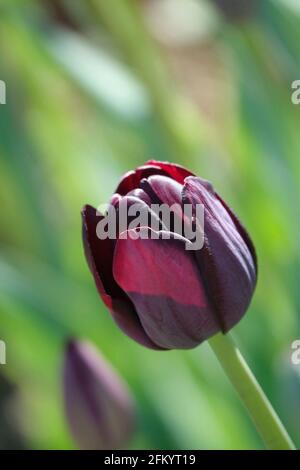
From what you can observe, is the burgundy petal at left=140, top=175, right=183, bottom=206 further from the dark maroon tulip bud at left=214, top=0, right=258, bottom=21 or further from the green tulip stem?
the dark maroon tulip bud at left=214, top=0, right=258, bottom=21

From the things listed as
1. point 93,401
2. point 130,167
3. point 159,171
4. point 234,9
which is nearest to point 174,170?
point 159,171

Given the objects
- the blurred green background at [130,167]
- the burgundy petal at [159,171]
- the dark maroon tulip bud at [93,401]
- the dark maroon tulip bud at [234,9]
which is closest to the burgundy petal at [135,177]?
the burgundy petal at [159,171]

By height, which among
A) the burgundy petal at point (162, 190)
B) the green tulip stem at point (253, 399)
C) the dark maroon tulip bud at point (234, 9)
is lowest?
the green tulip stem at point (253, 399)

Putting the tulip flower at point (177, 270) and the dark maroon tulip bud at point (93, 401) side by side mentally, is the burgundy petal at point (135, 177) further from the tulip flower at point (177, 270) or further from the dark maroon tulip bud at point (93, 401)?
the dark maroon tulip bud at point (93, 401)

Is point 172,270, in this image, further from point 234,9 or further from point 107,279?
point 234,9

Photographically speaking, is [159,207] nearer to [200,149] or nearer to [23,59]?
[200,149]

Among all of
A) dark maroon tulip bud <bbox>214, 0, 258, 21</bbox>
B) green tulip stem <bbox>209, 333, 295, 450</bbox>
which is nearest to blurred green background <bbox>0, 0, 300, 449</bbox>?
dark maroon tulip bud <bbox>214, 0, 258, 21</bbox>

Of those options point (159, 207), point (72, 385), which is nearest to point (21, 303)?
point (72, 385)
